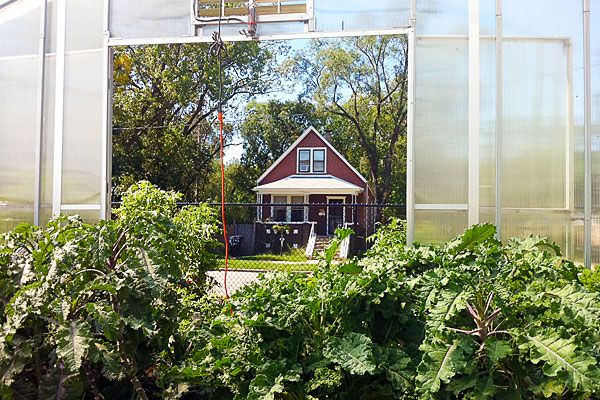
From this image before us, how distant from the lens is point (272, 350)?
2475 mm

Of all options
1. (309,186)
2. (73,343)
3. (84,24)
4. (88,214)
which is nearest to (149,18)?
(84,24)

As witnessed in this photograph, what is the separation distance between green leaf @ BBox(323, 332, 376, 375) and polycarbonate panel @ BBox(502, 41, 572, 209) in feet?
7.43

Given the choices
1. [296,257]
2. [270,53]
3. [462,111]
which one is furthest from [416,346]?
[270,53]

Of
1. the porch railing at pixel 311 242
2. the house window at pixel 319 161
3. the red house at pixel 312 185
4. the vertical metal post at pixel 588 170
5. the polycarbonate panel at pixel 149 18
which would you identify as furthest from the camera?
the house window at pixel 319 161

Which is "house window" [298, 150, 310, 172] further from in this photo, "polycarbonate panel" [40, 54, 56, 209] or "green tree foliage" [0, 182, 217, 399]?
"green tree foliage" [0, 182, 217, 399]

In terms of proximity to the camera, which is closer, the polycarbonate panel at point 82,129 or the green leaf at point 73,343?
the green leaf at point 73,343

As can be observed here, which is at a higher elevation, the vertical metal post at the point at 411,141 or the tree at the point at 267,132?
the tree at the point at 267,132

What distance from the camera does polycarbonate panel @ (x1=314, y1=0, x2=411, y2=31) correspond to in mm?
4227

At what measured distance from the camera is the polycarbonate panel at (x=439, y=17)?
4152 mm

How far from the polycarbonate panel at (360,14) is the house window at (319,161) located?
16874 mm

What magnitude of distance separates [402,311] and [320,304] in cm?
43

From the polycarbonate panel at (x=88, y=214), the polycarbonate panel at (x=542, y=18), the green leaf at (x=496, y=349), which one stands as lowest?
the green leaf at (x=496, y=349)

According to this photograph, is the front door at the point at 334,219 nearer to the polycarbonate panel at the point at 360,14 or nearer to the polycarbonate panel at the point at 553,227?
the polycarbonate panel at the point at 360,14

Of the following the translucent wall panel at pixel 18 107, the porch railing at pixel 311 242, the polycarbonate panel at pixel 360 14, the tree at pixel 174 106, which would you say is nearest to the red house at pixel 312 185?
the porch railing at pixel 311 242
